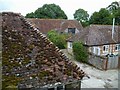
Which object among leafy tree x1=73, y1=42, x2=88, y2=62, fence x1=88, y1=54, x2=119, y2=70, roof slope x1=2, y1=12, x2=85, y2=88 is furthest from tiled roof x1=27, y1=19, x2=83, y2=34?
roof slope x1=2, y1=12, x2=85, y2=88

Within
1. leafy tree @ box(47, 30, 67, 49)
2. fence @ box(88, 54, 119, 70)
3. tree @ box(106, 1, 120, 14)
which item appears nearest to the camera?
fence @ box(88, 54, 119, 70)

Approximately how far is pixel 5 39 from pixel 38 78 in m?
2.49

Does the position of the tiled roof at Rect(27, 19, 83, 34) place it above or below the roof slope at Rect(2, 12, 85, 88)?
above

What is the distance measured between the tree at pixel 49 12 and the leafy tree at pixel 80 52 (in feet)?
84.4

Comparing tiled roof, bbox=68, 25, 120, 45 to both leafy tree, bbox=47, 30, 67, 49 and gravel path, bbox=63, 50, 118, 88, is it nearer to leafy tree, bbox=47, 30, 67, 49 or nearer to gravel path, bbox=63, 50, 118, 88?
leafy tree, bbox=47, 30, 67, 49

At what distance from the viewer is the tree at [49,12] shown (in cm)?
5109

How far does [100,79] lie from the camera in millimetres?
19109

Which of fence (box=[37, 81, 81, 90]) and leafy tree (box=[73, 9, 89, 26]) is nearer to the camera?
fence (box=[37, 81, 81, 90])

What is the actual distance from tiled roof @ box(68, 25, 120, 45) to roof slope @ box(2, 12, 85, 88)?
17.8m

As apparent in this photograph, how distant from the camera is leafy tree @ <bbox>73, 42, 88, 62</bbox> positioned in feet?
82.6

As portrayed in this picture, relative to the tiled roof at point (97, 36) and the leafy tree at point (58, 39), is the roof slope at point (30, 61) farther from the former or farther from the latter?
the leafy tree at point (58, 39)

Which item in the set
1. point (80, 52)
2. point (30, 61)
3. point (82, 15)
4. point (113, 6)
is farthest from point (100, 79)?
point (82, 15)

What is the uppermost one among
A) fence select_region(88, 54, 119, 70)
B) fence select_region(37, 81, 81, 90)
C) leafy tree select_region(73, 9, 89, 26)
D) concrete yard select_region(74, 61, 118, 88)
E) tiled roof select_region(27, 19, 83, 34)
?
leafy tree select_region(73, 9, 89, 26)

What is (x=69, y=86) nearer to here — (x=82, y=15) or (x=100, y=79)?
(x=100, y=79)
